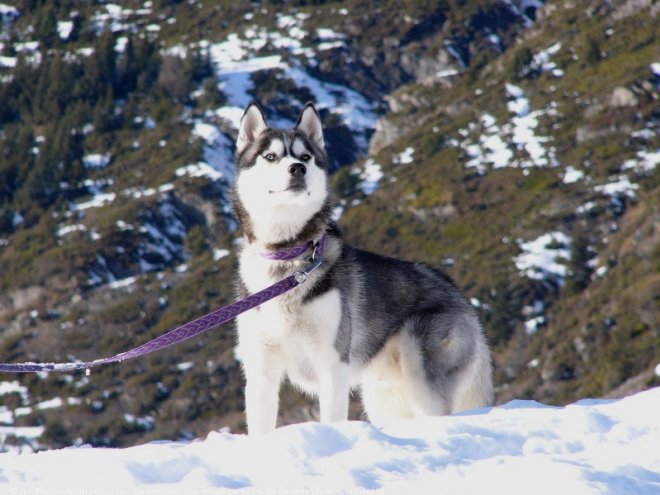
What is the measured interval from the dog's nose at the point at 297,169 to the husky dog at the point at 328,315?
1 cm

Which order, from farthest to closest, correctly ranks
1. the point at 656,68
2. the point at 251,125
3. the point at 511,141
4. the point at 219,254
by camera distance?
the point at 219,254, the point at 511,141, the point at 656,68, the point at 251,125

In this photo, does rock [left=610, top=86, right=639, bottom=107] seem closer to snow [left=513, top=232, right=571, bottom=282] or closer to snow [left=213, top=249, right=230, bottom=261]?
snow [left=513, top=232, right=571, bottom=282]

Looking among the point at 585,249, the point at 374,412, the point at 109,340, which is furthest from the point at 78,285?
the point at 374,412

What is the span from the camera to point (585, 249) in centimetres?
11331

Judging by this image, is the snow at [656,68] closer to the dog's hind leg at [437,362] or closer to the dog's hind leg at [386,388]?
the dog's hind leg at [437,362]

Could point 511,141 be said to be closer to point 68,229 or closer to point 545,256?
point 545,256

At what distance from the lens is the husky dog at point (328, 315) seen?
8695 millimetres


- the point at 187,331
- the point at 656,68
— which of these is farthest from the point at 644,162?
the point at 187,331

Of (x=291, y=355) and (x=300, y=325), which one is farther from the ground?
(x=300, y=325)

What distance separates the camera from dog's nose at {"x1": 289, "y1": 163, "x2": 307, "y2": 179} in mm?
8695

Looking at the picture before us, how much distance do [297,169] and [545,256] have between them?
11303 cm

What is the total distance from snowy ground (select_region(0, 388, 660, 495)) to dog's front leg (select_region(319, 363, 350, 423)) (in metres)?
1.13

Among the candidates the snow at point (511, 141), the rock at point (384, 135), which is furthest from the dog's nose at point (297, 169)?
the rock at point (384, 135)

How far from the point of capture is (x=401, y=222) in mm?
138000
